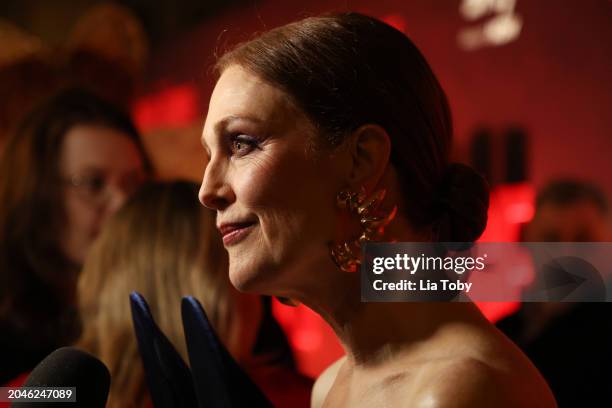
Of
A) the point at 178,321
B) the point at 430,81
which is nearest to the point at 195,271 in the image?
the point at 178,321

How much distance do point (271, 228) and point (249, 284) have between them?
0.07 m

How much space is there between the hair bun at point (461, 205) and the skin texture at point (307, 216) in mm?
61

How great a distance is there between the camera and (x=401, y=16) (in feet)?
6.31

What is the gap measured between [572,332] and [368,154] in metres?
0.67

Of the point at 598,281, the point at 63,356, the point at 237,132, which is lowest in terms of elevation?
the point at 598,281

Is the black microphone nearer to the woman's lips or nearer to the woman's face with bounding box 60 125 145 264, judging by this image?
the woman's lips

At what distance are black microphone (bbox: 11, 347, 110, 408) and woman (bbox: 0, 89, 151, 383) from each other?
1269 millimetres

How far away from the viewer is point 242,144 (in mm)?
1015

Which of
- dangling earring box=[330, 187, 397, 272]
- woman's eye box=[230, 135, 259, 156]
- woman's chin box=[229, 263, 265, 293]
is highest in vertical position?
woman's eye box=[230, 135, 259, 156]

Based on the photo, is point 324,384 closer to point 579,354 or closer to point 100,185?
point 579,354

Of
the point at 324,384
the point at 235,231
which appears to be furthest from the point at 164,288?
the point at 235,231

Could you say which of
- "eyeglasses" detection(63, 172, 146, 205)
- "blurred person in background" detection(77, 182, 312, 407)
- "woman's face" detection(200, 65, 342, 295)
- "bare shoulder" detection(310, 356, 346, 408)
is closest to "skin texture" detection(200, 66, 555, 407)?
"woman's face" detection(200, 65, 342, 295)

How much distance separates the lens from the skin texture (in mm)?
995

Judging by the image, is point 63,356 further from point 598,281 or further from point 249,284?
point 598,281
